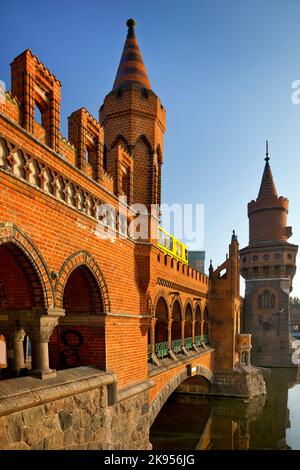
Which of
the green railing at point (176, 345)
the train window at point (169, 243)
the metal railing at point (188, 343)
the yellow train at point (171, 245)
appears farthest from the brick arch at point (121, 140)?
the metal railing at point (188, 343)

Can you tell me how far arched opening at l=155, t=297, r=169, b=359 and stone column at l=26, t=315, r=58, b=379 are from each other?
23.6 feet

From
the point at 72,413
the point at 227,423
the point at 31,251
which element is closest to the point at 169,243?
the point at 227,423

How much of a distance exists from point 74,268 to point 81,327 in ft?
5.38

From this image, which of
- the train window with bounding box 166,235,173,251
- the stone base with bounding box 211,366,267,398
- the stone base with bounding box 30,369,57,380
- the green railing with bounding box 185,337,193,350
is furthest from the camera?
the stone base with bounding box 211,366,267,398

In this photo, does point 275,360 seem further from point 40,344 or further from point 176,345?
point 40,344

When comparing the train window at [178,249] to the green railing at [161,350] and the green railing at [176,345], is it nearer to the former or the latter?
the green railing at [176,345]

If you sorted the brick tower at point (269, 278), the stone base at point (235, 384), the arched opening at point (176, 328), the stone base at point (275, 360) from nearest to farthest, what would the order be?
the arched opening at point (176, 328) → the stone base at point (235, 384) → the stone base at point (275, 360) → the brick tower at point (269, 278)

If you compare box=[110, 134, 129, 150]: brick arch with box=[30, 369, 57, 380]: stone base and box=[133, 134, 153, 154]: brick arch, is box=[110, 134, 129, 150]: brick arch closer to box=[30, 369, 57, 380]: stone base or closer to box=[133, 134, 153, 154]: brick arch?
box=[133, 134, 153, 154]: brick arch

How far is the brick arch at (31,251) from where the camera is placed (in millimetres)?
4543

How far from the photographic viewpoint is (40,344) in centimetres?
536

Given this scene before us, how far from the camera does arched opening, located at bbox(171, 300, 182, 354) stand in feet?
49.6

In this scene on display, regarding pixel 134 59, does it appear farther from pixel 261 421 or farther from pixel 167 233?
pixel 261 421

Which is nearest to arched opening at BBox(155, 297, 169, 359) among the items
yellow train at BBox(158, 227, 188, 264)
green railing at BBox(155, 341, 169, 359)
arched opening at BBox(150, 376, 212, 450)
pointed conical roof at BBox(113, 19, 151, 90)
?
green railing at BBox(155, 341, 169, 359)

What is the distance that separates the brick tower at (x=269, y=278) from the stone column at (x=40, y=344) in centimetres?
3243
